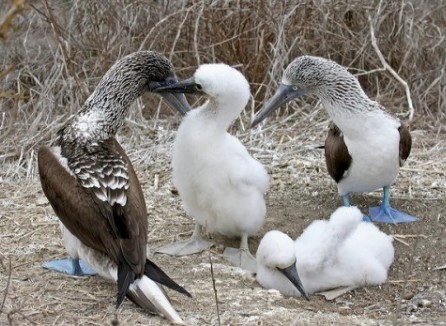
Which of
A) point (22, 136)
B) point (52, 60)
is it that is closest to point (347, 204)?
point (22, 136)

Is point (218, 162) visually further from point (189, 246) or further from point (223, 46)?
point (223, 46)

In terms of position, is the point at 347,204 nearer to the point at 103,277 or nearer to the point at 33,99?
the point at 103,277

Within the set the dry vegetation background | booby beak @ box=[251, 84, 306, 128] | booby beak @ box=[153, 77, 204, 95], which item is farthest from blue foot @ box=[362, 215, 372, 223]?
booby beak @ box=[153, 77, 204, 95]

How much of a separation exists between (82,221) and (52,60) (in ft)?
13.2

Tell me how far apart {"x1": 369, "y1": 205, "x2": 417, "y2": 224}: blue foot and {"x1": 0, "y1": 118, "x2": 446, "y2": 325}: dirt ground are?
49 millimetres

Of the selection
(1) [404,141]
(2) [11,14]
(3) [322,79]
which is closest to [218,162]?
(3) [322,79]

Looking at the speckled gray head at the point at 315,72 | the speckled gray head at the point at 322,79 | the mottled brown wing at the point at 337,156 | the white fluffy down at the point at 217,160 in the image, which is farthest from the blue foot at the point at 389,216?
the white fluffy down at the point at 217,160

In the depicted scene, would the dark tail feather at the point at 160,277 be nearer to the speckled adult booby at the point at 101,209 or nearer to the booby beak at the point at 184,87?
the speckled adult booby at the point at 101,209

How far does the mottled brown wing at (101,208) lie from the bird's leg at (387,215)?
203cm

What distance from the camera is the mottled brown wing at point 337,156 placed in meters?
6.02

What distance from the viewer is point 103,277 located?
5.23 metres

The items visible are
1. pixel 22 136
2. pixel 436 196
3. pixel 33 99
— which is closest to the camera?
pixel 436 196

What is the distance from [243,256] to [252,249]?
339 mm

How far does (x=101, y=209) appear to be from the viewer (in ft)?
15.7
